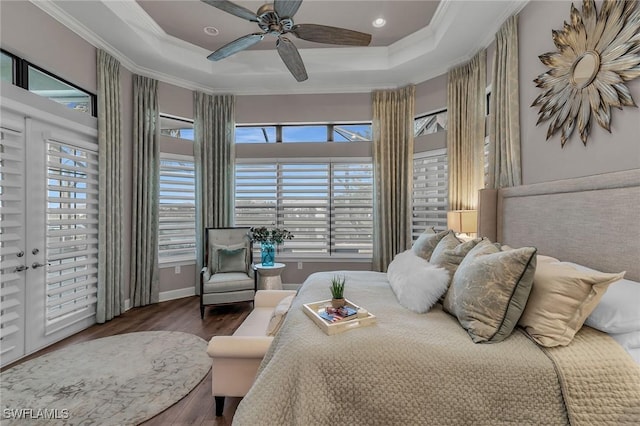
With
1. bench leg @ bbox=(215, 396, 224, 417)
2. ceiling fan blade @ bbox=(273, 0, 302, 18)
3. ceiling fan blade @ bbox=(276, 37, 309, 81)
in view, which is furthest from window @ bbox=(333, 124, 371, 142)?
bench leg @ bbox=(215, 396, 224, 417)

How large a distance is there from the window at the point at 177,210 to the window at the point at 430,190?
3540 mm

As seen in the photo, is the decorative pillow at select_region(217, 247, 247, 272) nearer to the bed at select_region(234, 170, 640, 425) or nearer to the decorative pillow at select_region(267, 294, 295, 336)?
the decorative pillow at select_region(267, 294, 295, 336)

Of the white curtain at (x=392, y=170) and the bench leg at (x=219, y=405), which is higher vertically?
the white curtain at (x=392, y=170)

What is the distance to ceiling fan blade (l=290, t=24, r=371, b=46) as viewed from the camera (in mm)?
2447

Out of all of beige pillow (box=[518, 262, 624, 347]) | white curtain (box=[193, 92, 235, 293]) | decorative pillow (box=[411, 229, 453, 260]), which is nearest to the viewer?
beige pillow (box=[518, 262, 624, 347])

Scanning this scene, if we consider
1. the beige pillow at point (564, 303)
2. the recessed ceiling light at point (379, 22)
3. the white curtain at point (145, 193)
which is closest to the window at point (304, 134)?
the recessed ceiling light at point (379, 22)

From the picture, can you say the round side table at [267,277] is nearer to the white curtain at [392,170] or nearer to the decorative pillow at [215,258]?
the decorative pillow at [215,258]

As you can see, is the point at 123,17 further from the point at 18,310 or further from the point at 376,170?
the point at 376,170

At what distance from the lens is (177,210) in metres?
4.50

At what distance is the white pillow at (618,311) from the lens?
1274 mm

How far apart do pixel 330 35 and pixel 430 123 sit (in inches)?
95.7

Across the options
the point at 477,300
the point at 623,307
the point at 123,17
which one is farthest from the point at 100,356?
the point at 623,307

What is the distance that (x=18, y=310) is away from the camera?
2.62 metres

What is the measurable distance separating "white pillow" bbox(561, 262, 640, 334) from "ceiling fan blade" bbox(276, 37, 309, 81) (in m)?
2.85
